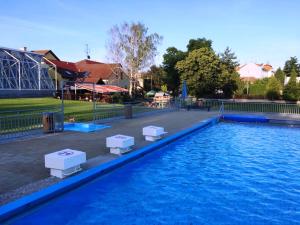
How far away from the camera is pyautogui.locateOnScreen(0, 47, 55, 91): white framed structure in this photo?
41.1 feet

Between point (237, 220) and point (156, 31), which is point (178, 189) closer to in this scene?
point (237, 220)

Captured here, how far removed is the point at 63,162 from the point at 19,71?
9.18 meters

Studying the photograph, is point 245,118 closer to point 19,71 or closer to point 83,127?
point 83,127

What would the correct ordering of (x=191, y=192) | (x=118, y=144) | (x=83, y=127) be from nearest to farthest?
(x=191, y=192) < (x=118, y=144) < (x=83, y=127)

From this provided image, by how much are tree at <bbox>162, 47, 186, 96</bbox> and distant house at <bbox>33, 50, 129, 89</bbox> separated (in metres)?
6.61

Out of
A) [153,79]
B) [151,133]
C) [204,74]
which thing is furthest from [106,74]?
[151,133]

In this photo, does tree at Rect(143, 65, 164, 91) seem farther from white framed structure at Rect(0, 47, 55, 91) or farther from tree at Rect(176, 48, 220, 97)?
white framed structure at Rect(0, 47, 55, 91)

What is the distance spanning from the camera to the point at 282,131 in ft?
52.9

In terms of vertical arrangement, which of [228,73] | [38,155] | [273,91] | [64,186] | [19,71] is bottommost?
[64,186]

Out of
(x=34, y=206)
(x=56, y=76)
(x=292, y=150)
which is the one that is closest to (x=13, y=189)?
(x=34, y=206)

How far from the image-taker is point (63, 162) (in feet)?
20.7

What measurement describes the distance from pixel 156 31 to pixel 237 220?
35977mm

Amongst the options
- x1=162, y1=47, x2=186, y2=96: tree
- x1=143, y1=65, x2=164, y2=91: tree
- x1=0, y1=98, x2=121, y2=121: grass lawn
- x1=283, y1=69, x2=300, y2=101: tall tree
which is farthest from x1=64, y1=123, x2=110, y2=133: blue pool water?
x1=143, y1=65, x2=164, y2=91: tree

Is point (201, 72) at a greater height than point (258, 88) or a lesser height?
greater
